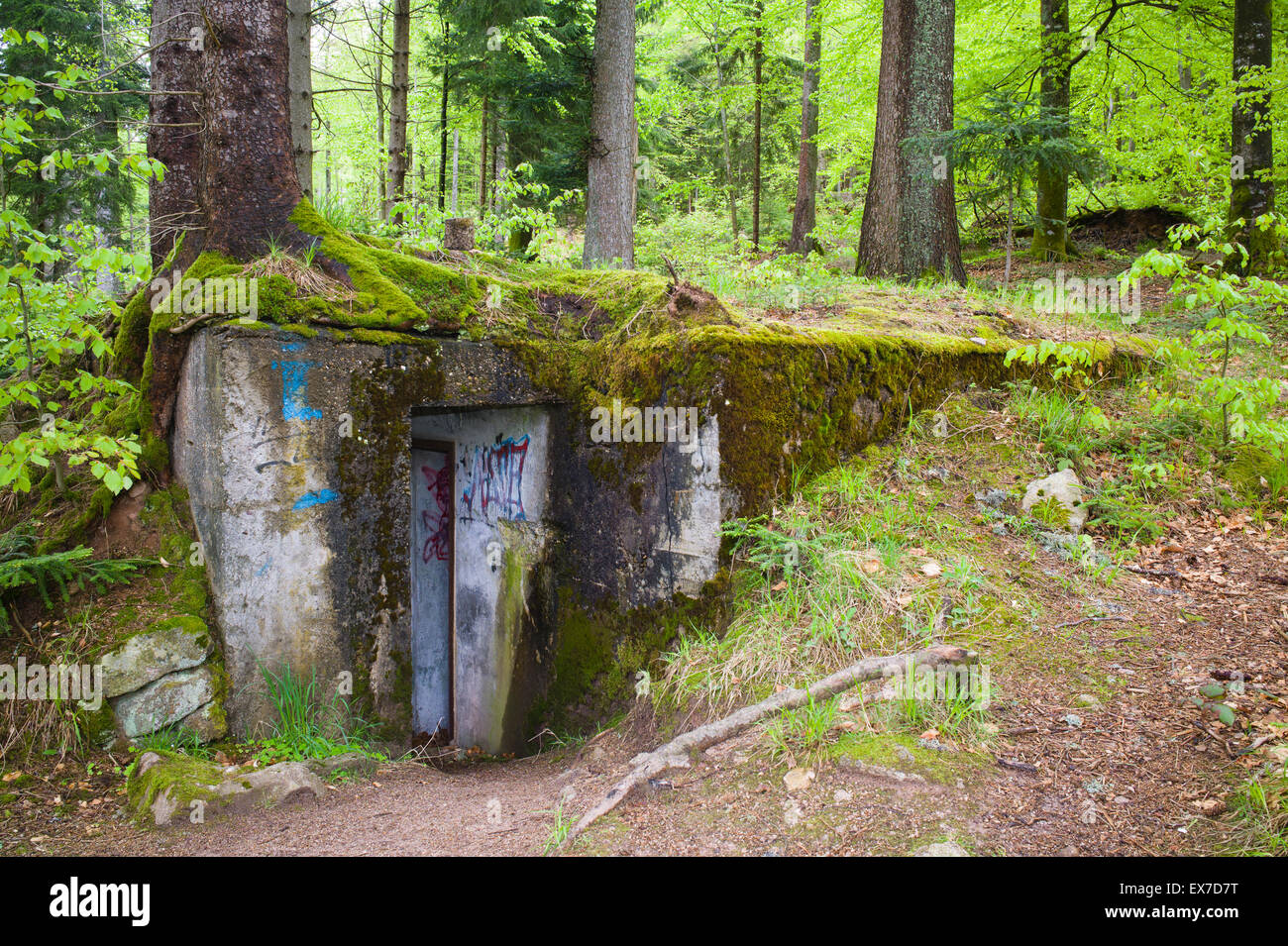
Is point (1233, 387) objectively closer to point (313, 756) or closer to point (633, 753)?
point (633, 753)

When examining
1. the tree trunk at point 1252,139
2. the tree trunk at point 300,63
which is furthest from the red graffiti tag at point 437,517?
the tree trunk at point 1252,139

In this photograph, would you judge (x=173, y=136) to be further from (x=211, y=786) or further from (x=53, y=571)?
(x=211, y=786)

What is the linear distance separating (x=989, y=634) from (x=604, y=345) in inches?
108

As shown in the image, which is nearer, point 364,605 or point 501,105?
point 364,605

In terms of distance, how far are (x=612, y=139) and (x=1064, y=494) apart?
649 cm

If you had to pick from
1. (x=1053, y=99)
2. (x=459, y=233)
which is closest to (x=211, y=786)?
(x=459, y=233)

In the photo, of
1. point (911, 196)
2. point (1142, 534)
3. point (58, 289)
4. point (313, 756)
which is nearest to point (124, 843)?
point (313, 756)

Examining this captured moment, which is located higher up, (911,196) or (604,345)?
(911,196)

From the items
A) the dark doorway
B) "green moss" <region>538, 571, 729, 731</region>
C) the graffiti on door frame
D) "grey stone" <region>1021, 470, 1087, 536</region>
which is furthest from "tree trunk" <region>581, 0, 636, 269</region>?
"grey stone" <region>1021, 470, 1087, 536</region>

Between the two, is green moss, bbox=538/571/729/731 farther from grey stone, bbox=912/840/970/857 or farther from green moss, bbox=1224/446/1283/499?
green moss, bbox=1224/446/1283/499

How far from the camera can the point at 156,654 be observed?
3.59 meters

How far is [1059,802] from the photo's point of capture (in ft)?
7.82

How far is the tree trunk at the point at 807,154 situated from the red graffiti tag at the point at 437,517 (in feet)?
35.6

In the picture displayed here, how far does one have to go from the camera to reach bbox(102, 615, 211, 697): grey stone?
3.54 m
